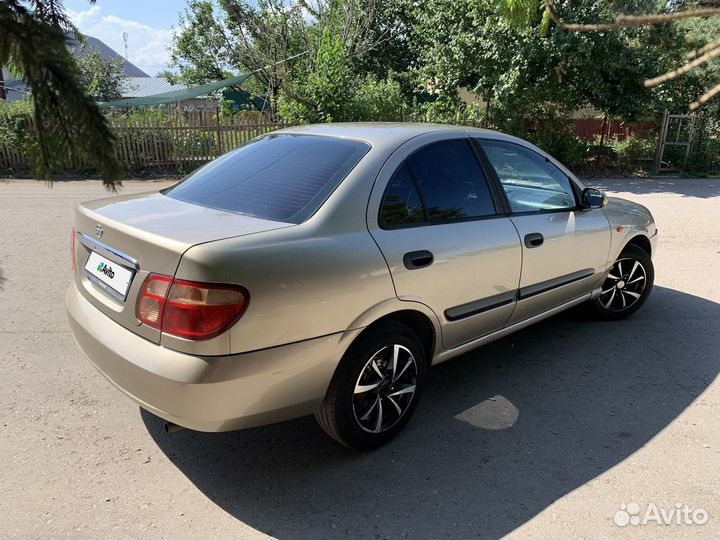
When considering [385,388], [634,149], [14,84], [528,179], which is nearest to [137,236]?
[385,388]

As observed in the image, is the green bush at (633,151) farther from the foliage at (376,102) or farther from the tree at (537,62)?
the foliage at (376,102)

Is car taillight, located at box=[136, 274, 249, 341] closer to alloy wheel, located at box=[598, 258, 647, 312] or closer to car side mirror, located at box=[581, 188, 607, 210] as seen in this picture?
car side mirror, located at box=[581, 188, 607, 210]

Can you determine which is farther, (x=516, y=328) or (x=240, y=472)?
(x=516, y=328)

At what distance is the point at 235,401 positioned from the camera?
92.2 inches

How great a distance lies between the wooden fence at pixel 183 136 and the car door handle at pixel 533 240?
11.0 meters

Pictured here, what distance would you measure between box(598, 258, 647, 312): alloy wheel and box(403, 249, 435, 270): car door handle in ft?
7.78

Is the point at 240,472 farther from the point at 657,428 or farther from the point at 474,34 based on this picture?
the point at 474,34

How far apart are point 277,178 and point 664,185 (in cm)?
1329

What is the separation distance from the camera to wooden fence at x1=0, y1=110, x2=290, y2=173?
13.6 meters

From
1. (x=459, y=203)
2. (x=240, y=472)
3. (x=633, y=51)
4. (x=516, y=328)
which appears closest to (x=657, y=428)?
(x=516, y=328)

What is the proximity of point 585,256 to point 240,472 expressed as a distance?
117 inches

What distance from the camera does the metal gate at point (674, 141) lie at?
48.8 feet

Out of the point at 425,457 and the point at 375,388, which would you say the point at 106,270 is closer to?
the point at 375,388

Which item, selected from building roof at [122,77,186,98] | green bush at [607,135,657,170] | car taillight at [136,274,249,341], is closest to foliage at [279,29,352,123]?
green bush at [607,135,657,170]
